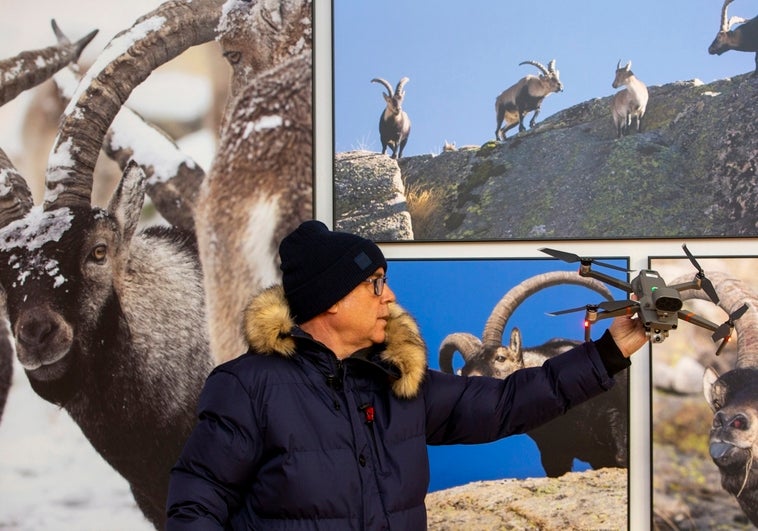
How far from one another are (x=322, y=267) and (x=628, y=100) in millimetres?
986

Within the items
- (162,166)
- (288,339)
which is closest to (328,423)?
(288,339)

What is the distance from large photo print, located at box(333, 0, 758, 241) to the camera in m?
1.89

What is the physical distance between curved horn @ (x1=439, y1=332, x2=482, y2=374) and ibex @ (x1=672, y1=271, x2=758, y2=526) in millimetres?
551

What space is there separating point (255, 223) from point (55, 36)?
74cm

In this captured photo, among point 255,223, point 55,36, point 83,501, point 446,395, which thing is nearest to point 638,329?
point 446,395

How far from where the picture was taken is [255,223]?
204 centimetres

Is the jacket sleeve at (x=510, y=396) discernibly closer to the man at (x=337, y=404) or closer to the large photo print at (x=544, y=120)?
the man at (x=337, y=404)

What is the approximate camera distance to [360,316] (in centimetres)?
136

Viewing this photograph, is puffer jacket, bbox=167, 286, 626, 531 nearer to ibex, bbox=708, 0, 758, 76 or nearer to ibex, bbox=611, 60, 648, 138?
ibex, bbox=611, 60, 648, 138

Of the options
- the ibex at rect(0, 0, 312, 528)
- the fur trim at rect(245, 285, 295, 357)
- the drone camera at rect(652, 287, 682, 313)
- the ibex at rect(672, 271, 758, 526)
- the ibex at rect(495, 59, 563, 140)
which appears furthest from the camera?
the ibex at rect(0, 0, 312, 528)

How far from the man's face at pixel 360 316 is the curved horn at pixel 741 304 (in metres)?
0.87

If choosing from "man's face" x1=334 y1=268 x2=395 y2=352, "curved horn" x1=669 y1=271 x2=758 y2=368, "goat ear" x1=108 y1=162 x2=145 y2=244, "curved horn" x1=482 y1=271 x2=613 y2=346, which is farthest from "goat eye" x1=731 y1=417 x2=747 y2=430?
"goat ear" x1=108 y1=162 x2=145 y2=244

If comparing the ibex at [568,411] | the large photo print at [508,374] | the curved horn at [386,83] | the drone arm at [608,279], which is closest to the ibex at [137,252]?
the curved horn at [386,83]

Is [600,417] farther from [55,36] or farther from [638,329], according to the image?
[55,36]
